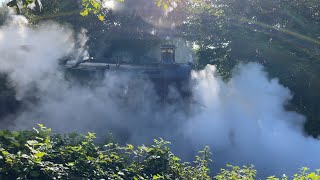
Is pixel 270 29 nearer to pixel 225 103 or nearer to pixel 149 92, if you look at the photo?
pixel 225 103

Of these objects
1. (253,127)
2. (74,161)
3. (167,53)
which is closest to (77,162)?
(74,161)

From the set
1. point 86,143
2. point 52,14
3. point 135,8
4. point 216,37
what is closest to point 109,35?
point 135,8

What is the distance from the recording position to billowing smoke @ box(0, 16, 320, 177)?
11.6 metres

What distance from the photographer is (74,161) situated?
4797mm

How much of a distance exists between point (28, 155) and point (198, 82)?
36.9 ft

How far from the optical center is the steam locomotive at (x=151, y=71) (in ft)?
43.1

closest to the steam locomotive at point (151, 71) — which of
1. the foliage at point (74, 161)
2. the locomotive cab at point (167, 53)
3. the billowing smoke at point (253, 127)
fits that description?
the billowing smoke at point (253, 127)

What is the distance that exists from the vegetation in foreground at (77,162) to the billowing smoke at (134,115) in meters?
4.92

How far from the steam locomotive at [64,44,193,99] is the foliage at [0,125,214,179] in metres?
7.34

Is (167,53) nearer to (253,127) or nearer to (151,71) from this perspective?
(151,71)

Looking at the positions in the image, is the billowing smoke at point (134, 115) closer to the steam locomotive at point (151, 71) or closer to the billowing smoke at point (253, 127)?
the billowing smoke at point (253, 127)

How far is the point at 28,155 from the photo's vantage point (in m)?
4.45

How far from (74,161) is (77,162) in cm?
16

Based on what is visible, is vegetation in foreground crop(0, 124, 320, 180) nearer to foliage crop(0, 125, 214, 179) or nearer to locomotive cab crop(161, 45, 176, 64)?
foliage crop(0, 125, 214, 179)
